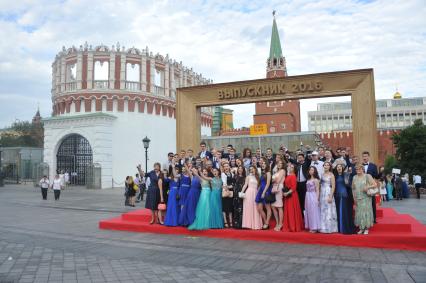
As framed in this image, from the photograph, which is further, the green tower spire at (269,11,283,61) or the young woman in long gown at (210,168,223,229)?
the green tower spire at (269,11,283,61)

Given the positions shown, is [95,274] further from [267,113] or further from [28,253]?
[267,113]

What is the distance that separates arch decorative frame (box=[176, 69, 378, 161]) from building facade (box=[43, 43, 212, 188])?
59.6 ft

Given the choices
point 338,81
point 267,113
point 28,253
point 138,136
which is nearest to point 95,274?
point 28,253

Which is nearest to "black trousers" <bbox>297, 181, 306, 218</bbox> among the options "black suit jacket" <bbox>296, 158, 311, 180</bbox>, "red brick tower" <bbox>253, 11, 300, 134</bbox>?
"black suit jacket" <bbox>296, 158, 311, 180</bbox>

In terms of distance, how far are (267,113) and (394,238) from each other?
185 ft

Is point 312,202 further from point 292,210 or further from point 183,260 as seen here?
point 183,260

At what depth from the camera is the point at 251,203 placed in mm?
8672

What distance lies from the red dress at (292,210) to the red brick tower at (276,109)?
52713mm

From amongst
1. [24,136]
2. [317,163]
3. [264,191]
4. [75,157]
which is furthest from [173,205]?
[24,136]

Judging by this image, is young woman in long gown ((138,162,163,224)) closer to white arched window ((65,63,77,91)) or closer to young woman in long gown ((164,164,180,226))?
young woman in long gown ((164,164,180,226))

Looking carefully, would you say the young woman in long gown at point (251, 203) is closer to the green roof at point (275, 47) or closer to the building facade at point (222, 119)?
the green roof at point (275, 47)

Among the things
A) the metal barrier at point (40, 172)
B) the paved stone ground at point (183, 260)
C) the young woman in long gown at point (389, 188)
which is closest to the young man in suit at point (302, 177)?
the paved stone ground at point (183, 260)

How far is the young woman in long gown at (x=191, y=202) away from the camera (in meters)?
9.19

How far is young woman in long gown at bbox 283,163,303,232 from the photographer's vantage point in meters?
8.22
